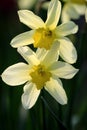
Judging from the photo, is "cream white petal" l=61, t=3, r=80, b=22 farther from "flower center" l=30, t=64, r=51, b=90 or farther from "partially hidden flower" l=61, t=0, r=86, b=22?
"flower center" l=30, t=64, r=51, b=90

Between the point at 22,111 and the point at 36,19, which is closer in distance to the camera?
the point at 36,19

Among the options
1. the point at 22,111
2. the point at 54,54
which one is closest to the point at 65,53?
the point at 54,54

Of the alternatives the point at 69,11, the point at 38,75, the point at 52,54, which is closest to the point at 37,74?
the point at 38,75

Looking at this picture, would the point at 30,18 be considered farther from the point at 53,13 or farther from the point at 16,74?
the point at 16,74

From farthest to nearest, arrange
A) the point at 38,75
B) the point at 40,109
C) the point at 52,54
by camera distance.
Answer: the point at 40,109, the point at 38,75, the point at 52,54

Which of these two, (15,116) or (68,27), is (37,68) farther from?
(15,116)

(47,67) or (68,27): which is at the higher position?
(68,27)
